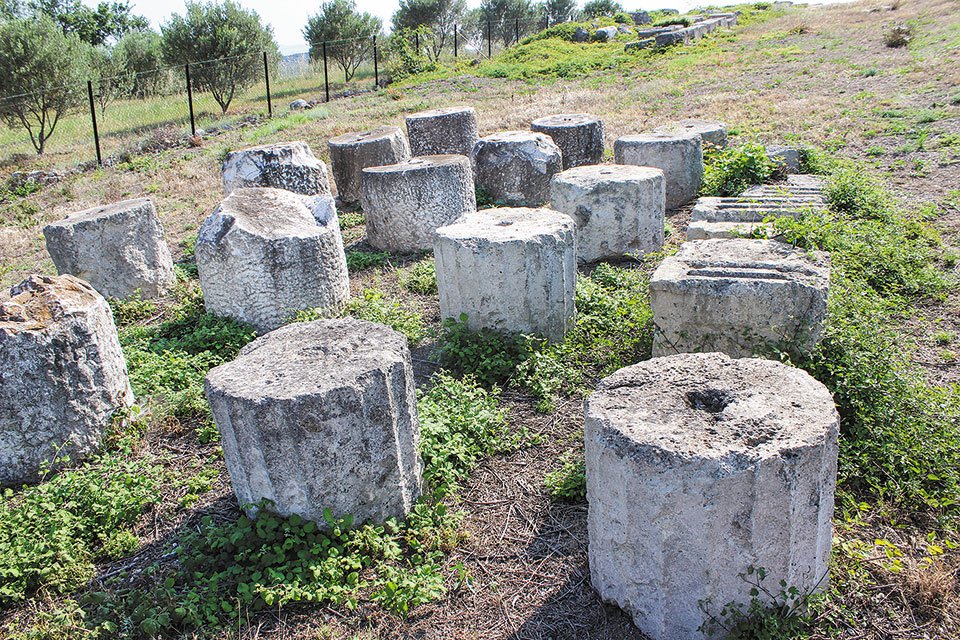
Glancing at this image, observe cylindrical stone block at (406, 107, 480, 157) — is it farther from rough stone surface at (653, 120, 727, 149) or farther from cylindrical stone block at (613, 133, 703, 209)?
rough stone surface at (653, 120, 727, 149)

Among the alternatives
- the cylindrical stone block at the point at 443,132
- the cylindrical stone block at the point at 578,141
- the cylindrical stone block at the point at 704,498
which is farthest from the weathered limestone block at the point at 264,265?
the cylindrical stone block at the point at 578,141

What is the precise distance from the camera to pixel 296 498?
3.39 meters

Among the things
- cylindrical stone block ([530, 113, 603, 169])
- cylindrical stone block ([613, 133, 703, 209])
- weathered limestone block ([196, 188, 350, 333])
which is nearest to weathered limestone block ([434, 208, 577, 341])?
weathered limestone block ([196, 188, 350, 333])

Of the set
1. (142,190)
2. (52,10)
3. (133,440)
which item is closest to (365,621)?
(133,440)

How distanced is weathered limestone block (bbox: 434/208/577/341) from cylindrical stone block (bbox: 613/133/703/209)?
3.51 m

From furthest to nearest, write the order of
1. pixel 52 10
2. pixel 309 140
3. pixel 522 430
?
pixel 52 10 < pixel 309 140 < pixel 522 430

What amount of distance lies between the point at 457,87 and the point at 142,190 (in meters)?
10.2

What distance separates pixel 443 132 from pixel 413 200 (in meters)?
2.77

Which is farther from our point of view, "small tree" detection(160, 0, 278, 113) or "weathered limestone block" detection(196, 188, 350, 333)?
"small tree" detection(160, 0, 278, 113)

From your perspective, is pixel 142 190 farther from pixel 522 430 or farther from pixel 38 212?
pixel 522 430

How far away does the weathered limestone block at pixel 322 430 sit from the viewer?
3.29m

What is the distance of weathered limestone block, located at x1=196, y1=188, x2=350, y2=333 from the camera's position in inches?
219

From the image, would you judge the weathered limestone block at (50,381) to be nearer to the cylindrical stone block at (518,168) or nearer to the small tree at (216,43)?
the cylindrical stone block at (518,168)

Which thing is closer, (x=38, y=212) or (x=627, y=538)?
(x=627, y=538)
